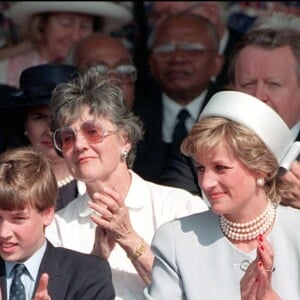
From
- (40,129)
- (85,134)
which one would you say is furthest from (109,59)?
(85,134)

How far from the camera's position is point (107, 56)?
611cm

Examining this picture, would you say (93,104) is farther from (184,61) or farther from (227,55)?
(227,55)

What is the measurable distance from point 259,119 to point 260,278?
0.60 m

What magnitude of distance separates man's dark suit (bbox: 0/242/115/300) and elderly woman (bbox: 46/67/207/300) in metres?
0.15

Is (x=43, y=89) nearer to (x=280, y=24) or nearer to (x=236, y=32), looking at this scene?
(x=280, y=24)

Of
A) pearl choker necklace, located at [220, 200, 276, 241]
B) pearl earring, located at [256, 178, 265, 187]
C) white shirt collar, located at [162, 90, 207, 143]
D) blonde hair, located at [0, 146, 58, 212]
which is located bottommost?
white shirt collar, located at [162, 90, 207, 143]

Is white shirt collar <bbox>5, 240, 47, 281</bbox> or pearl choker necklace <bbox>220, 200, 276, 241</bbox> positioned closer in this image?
pearl choker necklace <bbox>220, 200, 276, 241</bbox>

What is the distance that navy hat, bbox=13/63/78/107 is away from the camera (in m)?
5.43

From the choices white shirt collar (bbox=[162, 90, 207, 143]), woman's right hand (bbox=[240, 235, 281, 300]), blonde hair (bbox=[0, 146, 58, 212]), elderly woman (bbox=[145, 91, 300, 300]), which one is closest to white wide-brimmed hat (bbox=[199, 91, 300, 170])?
elderly woman (bbox=[145, 91, 300, 300])

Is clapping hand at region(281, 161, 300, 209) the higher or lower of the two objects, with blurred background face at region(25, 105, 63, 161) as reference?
higher

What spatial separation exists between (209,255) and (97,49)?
2024 mm

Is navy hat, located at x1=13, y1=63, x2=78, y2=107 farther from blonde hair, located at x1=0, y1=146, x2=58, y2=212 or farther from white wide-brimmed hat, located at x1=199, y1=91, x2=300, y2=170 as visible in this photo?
white wide-brimmed hat, located at x1=199, y1=91, x2=300, y2=170

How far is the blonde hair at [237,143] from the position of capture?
4.28m

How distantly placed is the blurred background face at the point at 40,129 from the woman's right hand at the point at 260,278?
4.66 feet
